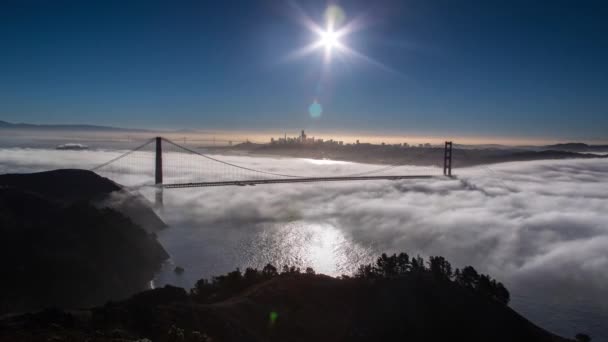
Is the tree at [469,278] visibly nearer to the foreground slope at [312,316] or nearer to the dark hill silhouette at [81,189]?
the foreground slope at [312,316]

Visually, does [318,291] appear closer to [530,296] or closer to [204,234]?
[530,296]

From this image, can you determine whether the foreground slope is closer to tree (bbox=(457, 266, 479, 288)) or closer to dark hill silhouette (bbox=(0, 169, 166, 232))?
tree (bbox=(457, 266, 479, 288))

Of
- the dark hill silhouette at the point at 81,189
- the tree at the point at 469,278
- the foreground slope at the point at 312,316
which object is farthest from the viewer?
the dark hill silhouette at the point at 81,189

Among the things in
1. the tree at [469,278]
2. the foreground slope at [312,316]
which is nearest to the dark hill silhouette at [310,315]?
the foreground slope at [312,316]

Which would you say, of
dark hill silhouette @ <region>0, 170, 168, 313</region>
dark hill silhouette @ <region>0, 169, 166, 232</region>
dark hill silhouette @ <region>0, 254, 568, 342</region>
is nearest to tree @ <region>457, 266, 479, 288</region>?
dark hill silhouette @ <region>0, 254, 568, 342</region>

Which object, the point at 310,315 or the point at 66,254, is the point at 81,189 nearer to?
the point at 66,254

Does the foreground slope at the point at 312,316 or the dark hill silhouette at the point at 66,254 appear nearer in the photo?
the foreground slope at the point at 312,316

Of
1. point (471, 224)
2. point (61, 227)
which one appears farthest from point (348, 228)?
point (61, 227)
